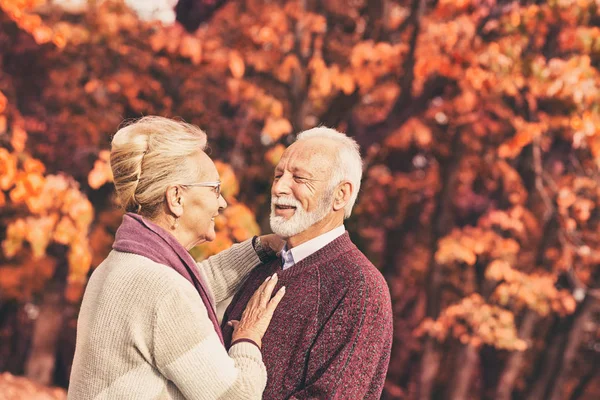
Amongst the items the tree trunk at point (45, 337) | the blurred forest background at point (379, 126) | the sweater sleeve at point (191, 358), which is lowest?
the tree trunk at point (45, 337)

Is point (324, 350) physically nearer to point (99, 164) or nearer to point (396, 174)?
point (99, 164)

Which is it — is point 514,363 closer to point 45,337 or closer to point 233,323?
point 45,337

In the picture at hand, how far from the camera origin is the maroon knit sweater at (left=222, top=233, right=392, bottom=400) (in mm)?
2562

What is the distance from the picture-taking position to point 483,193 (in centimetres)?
1402

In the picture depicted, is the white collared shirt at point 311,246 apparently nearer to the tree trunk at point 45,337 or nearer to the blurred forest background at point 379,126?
the blurred forest background at point 379,126

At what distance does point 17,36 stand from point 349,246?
32.8 ft

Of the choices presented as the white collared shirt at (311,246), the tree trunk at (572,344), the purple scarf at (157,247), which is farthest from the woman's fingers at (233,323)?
the tree trunk at (572,344)

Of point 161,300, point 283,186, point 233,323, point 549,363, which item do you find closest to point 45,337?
point 549,363

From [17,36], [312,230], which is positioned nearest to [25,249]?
[17,36]

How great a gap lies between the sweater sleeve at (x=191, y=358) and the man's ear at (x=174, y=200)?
0.34 meters

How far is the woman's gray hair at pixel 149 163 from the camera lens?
2.66 meters

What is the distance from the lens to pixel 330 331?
263cm

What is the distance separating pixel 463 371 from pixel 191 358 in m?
9.50

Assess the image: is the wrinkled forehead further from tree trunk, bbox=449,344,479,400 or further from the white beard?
tree trunk, bbox=449,344,479,400
